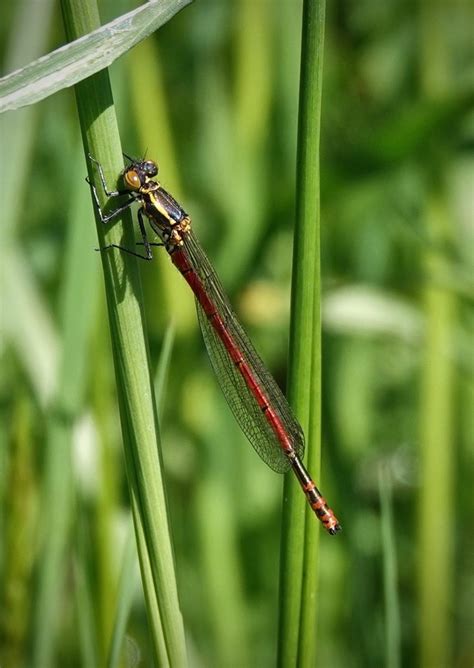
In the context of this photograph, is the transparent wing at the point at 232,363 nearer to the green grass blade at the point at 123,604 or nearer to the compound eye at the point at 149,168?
the compound eye at the point at 149,168

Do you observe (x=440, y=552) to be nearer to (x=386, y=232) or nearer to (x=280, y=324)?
(x=280, y=324)

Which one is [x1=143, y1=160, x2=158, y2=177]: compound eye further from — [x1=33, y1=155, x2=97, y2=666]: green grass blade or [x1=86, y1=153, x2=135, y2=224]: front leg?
[x1=86, y1=153, x2=135, y2=224]: front leg

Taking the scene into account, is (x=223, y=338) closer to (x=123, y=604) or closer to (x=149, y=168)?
(x=149, y=168)

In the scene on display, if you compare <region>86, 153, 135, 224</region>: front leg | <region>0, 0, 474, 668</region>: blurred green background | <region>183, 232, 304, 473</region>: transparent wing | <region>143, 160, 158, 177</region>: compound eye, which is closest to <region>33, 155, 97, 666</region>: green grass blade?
<region>0, 0, 474, 668</region>: blurred green background

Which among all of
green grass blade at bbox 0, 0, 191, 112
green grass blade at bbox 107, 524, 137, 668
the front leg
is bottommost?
green grass blade at bbox 107, 524, 137, 668

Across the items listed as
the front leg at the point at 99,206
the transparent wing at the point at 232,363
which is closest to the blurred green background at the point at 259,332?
the transparent wing at the point at 232,363

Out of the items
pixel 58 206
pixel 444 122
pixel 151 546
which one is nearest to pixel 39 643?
pixel 151 546
